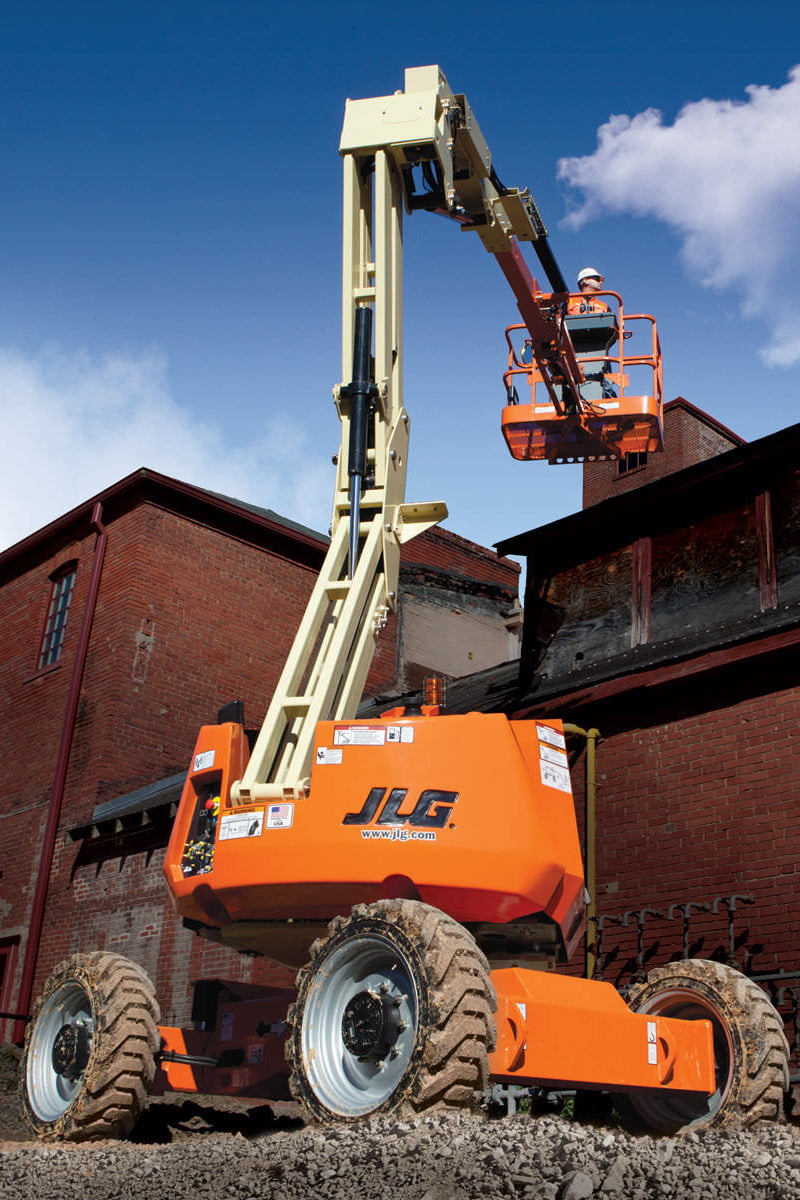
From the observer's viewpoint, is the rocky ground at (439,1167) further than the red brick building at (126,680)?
No

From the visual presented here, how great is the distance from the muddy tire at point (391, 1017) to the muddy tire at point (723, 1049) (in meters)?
1.43

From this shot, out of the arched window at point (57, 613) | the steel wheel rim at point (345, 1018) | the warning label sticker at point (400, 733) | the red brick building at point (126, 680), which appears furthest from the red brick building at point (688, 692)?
the arched window at point (57, 613)

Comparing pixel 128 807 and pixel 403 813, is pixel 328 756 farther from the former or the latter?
pixel 128 807

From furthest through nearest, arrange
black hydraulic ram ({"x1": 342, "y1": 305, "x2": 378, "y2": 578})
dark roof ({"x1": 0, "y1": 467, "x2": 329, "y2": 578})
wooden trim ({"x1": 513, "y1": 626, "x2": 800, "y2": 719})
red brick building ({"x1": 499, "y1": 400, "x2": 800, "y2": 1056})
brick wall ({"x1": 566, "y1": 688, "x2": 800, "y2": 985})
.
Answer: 1. dark roof ({"x1": 0, "y1": 467, "x2": 329, "y2": 578})
2. wooden trim ({"x1": 513, "y1": 626, "x2": 800, "y2": 719})
3. red brick building ({"x1": 499, "y1": 400, "x2": 800, "y2": 1056})
4. brick wall ({"x1": 566, "y1": 688, "x2": 800, "y2": 985})
5. black hydraulic ram ({"x1": 342, "y1": 305, "x2": 378, "y2": 578})

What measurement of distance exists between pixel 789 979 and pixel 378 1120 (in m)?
5.91

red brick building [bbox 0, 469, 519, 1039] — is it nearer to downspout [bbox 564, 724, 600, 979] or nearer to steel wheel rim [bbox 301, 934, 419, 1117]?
downspout [bbox 564, 724, 600, 979]

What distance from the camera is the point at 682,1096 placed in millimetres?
7129

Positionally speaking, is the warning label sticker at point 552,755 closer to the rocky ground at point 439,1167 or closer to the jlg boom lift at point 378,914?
the jlg boom lift at point 378,914

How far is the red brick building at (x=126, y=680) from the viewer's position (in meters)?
18.5

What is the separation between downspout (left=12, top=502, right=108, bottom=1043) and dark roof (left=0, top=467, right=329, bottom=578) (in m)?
0.41

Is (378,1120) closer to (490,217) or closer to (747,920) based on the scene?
(747,920)

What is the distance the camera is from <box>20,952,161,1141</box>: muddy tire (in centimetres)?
735

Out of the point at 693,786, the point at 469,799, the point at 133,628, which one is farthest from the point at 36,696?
the point at 469,799

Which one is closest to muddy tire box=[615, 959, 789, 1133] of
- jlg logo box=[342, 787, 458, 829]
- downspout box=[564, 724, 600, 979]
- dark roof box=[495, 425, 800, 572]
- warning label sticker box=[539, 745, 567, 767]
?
warning label sticker box=[539, 745, 567, 767]
